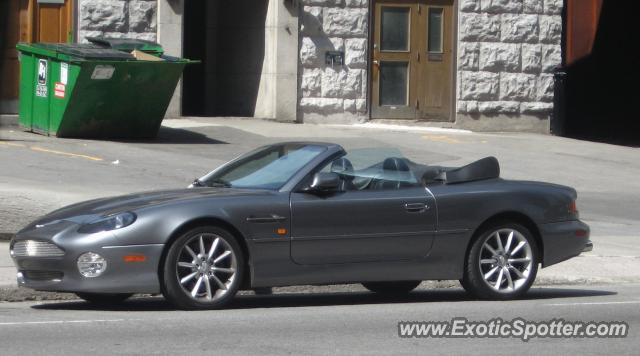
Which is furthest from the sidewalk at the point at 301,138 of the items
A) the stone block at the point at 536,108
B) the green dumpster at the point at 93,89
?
the stone block at the point at 536,108

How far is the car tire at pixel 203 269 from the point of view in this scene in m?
9.08

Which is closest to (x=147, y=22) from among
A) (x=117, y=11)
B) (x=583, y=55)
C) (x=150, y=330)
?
(x=117, y=11)

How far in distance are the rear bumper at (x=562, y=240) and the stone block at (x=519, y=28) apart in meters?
14.4

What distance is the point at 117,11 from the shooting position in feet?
72.4

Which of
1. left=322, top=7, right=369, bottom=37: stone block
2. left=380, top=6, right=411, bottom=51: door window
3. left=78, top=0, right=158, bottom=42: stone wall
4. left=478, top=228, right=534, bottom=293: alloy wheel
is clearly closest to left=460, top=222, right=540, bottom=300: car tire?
left=478, top=228, right=534, bottom=293: alloy wheel

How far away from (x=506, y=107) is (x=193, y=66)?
639 cm

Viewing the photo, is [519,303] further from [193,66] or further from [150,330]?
[193,66]

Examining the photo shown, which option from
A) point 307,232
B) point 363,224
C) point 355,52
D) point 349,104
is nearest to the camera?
point 307,232

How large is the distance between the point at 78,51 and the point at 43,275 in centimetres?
1018

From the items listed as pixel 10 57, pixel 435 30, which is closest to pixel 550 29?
pixel 435 30

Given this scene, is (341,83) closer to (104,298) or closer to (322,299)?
(322,299)

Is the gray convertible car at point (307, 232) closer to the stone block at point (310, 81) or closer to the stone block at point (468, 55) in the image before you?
the stone block at point (310, 81)

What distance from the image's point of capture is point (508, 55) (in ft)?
80.4

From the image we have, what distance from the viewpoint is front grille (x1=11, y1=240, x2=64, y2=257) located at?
905cm
